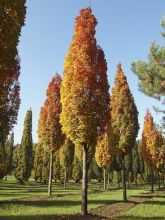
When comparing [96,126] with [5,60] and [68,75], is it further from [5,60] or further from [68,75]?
[5,60]

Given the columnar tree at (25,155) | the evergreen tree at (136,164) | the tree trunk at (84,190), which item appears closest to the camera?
the tree trunk at (84,190)

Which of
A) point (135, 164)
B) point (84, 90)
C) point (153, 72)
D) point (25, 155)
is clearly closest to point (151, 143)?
point (25, 155)

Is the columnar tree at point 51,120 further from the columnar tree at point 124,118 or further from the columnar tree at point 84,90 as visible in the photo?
the columnar tree at point 84,90

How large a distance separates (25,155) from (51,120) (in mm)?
21937

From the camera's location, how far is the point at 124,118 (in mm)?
32906

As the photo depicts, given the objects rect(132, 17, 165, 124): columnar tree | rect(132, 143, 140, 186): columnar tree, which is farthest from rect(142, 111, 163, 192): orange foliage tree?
rect(132, 143, 140, 186): columnar tree

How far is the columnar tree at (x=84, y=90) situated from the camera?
21.1 metres

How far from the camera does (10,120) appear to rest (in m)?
29.9

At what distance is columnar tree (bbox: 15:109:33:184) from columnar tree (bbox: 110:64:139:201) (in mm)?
26057

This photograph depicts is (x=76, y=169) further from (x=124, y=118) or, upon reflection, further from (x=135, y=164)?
(x=124, y=118)

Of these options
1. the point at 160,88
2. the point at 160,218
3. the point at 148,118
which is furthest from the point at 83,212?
the point at 148,118

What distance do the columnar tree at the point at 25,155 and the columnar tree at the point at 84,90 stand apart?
35123 millimetres

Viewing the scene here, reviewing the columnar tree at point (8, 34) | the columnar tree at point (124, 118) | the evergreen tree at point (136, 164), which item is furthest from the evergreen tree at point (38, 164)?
the columnar tree at point (8, 34)

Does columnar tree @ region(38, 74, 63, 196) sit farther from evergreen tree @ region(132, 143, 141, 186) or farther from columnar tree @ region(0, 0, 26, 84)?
evergreen tree @ region(132, 143, 141, 186)
